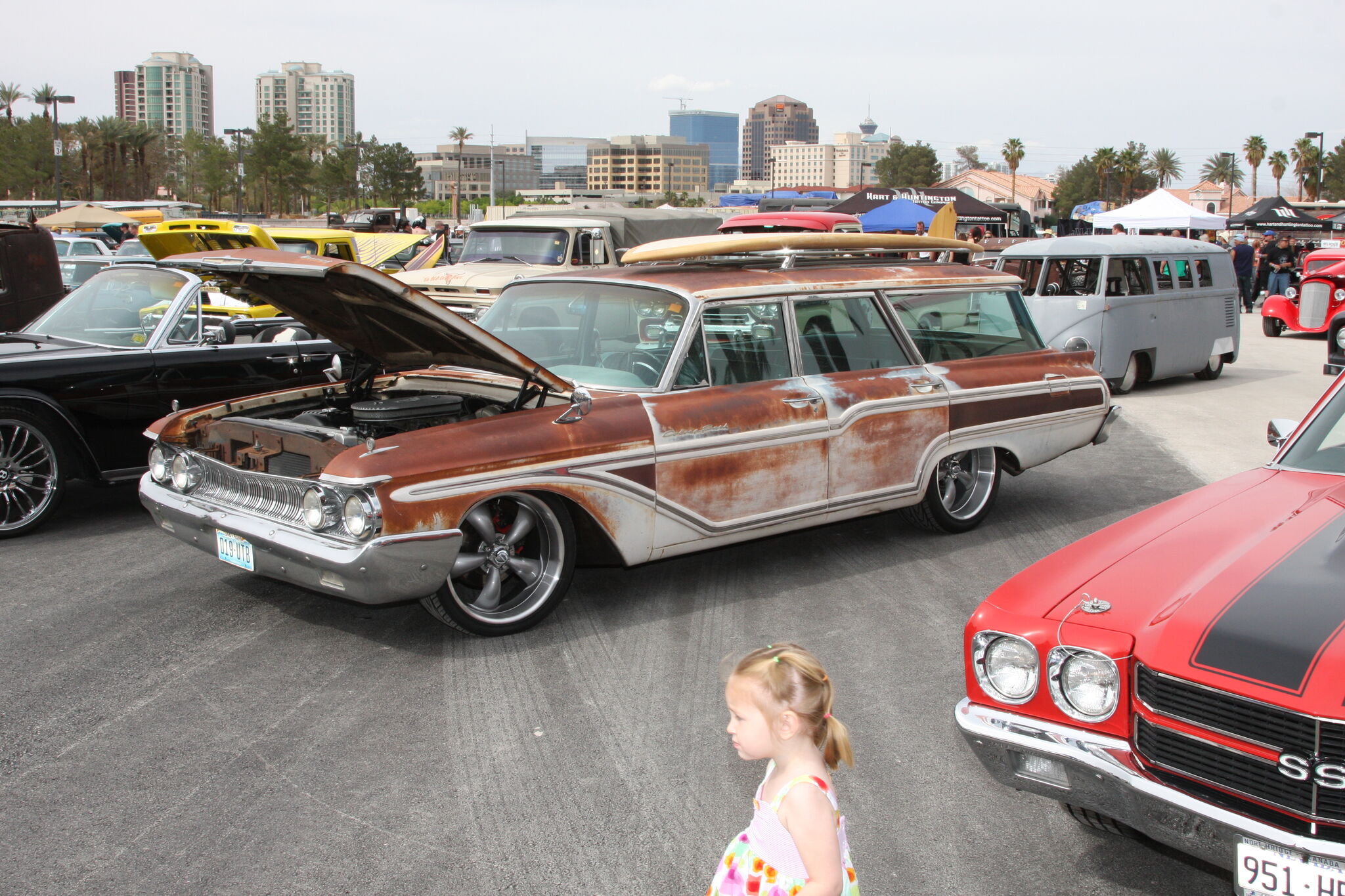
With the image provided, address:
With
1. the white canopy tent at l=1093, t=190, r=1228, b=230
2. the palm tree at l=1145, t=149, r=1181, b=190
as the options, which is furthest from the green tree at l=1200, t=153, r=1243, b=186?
the white canopy tent at l=1093, t=190, r=1228, b=230

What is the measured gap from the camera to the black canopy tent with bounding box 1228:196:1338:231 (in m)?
28.7

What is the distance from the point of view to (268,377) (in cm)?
783

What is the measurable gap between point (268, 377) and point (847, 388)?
4140mm

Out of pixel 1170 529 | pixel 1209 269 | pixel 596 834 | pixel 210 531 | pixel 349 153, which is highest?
pixel 349 153

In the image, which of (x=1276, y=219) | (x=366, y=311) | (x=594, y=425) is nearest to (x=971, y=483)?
(x=594, y=425)

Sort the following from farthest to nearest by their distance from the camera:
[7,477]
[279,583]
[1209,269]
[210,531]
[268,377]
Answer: [1209,269]
[268,377]
[7,477]
[279,583]
[210,531]

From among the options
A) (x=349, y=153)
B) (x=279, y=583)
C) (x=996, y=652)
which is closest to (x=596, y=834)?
(x=996, y=652)

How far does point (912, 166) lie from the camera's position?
294 ft

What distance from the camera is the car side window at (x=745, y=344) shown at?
5746mm

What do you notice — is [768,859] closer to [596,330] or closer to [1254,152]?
[596,330]

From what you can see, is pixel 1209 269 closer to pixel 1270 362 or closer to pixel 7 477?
pixel 1270 362

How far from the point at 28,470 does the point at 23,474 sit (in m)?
0.04

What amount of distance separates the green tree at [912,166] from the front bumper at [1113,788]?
89.0 metres

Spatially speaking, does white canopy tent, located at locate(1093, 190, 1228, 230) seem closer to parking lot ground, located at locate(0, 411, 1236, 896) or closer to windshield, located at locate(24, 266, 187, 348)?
parking lot ground, located at locate(0, 411, 1236, 896)
